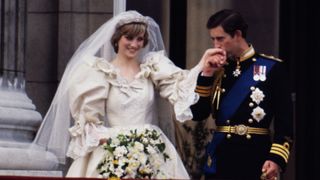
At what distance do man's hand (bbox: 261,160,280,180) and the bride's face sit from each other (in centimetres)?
157

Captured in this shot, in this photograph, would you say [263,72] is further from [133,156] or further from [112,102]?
[112,102]

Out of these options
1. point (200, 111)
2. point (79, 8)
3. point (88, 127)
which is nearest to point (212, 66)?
point (200, 111)

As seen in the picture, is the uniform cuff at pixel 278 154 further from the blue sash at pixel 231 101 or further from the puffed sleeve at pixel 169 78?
the puffed sleeve at pixel 169 78

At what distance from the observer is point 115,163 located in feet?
42.3

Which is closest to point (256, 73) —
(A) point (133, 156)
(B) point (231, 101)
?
(B) point (231, 101)

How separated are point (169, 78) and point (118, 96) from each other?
41 cm

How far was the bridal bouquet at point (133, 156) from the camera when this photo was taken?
12.8 meters

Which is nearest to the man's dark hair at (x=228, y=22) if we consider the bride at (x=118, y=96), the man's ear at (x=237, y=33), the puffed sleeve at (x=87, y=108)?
the man's ear at (x=237, y=33)

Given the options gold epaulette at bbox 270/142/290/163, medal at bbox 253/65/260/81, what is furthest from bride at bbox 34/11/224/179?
gold epaulette at bbox 270/142/290/163

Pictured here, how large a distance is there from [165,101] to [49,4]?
380 centimetres

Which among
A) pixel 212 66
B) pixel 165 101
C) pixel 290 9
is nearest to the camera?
pixel 212 66

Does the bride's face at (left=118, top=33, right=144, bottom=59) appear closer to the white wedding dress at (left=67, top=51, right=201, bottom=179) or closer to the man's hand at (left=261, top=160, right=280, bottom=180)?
the white wedding dress at (left=67, top=51, right=201, bottom=179)

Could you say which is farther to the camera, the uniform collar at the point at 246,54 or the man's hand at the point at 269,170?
the uniform collar at the point at 246,54

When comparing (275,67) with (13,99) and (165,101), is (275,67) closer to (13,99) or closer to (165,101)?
(165,101)
